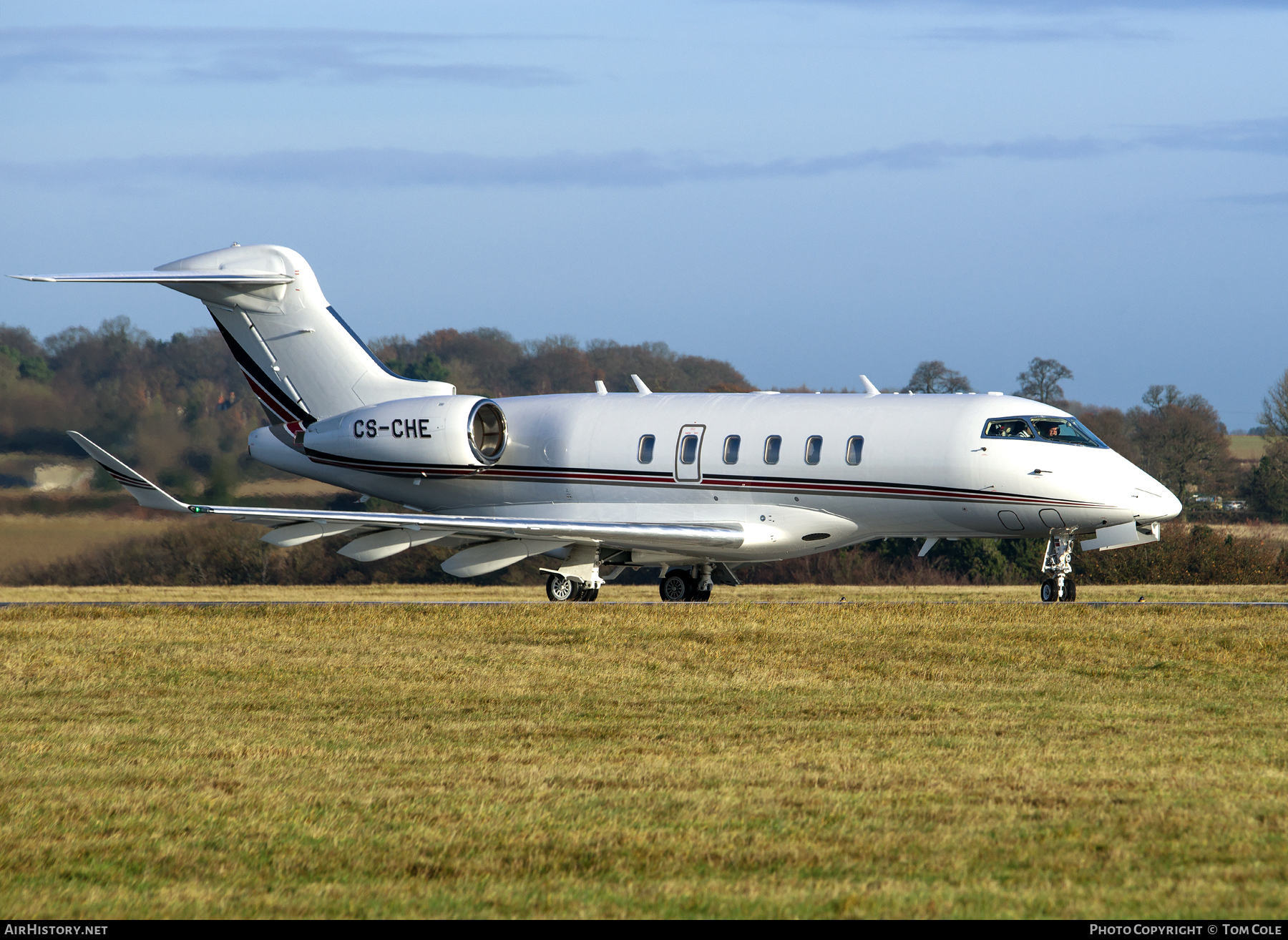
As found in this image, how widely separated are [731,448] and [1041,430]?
5229mm

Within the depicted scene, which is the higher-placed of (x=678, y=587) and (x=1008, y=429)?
(x=1008, y=429)

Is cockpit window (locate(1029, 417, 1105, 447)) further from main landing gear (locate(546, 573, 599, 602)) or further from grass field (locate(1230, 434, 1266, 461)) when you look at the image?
grass field (locate(1230, 434, 1266, 461))

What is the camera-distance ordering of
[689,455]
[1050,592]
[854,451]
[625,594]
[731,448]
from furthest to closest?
[625,594]
[689,455]
[731,448]
[854,451]
[1050,592]

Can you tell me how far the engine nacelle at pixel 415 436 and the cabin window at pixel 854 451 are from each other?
681 centimetres

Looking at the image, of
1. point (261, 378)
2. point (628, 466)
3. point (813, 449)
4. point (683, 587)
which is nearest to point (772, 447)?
point (813, 449)

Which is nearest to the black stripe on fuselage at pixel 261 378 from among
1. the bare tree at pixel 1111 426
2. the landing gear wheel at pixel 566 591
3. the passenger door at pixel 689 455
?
the landing gear wheel at pixel 566 591

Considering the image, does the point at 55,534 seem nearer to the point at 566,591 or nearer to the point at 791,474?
the point at 566,591

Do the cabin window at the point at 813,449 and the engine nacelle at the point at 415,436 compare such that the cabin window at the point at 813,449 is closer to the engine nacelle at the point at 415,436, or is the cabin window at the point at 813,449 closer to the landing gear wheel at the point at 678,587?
the landing gear wheel at the point at 678,587

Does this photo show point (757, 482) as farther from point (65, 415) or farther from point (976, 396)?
point (65, 415)

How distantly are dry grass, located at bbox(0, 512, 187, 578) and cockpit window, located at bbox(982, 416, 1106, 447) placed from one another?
19354 millimetres

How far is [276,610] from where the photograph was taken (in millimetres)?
23859

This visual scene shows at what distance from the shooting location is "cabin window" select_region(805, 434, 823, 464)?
1004 inches

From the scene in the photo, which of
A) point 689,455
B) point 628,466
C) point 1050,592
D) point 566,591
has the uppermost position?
point 689,455

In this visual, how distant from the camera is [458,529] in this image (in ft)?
81.9
